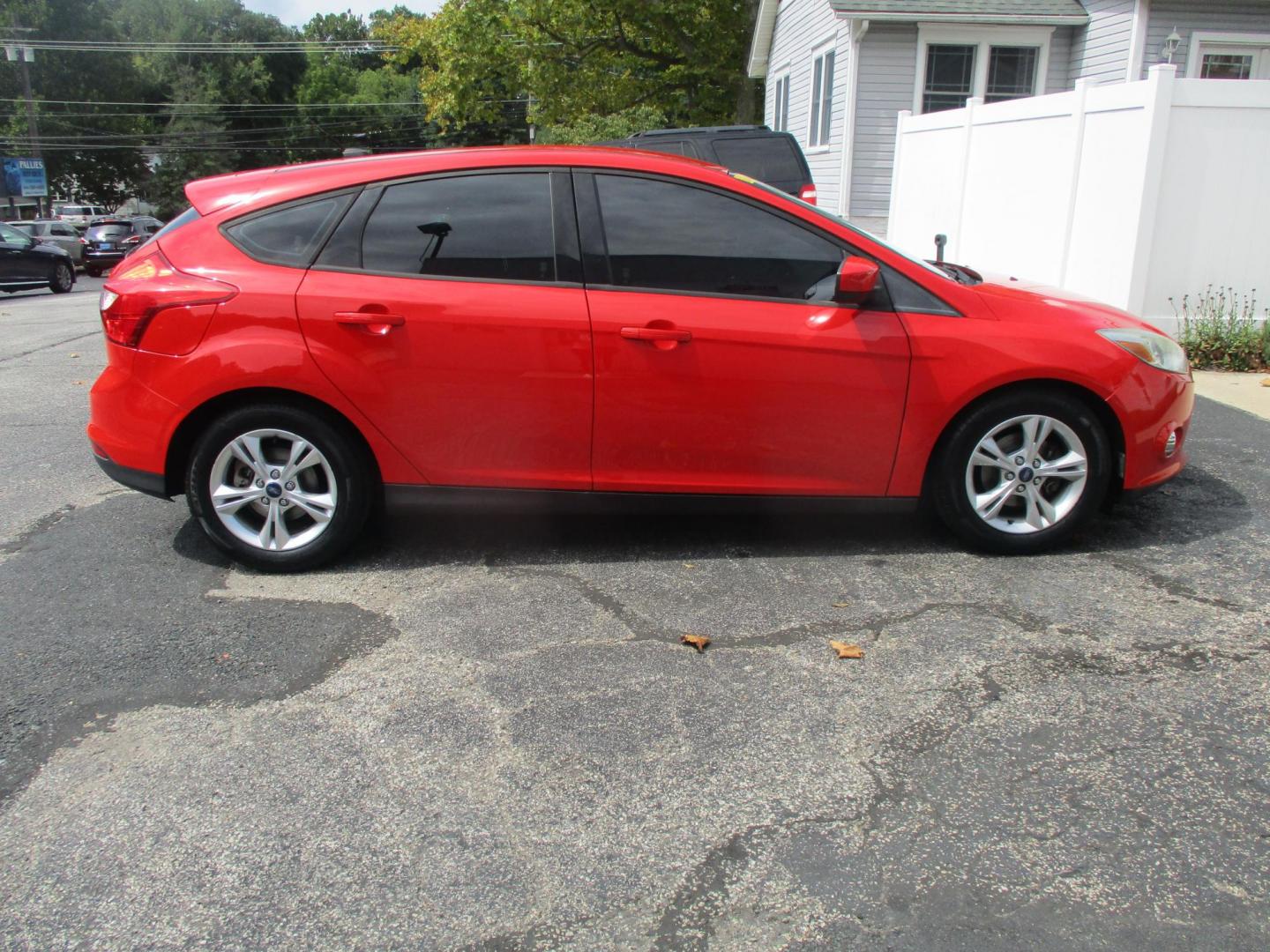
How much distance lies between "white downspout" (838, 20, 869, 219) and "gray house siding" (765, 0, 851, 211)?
0.11 meters

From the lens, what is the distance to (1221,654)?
12.4ft

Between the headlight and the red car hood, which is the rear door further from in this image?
the headlight

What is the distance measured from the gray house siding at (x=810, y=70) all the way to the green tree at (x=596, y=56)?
166 inches

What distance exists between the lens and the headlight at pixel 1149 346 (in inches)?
183

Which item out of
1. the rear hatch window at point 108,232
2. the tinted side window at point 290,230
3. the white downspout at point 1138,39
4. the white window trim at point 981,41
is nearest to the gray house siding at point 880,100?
the white window trim at point 981,41

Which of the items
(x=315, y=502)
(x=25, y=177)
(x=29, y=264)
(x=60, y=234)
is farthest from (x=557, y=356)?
(x=25, y=177)

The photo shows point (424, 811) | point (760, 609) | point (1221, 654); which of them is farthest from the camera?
point (760, 609)

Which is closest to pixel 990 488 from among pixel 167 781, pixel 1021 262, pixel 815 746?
pixel 815 746

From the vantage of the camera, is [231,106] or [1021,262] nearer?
[1021,262]

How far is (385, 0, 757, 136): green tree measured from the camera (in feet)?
97.9

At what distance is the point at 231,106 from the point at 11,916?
280 feet

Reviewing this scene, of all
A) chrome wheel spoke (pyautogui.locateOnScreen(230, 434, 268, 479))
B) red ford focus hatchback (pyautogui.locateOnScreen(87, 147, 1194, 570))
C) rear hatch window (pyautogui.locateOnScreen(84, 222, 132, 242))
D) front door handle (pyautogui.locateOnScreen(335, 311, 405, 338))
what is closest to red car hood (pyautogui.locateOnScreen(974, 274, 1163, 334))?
red ford focus hatchback (pyautogui.locateOnScreen(87, 147, 1194, 570))

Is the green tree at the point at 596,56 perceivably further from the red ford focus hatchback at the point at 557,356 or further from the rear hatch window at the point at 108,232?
the red ford focus hatchback at the point at 557,356

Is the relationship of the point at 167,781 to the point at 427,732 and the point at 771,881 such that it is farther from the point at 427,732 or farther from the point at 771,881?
the point at 771,881
